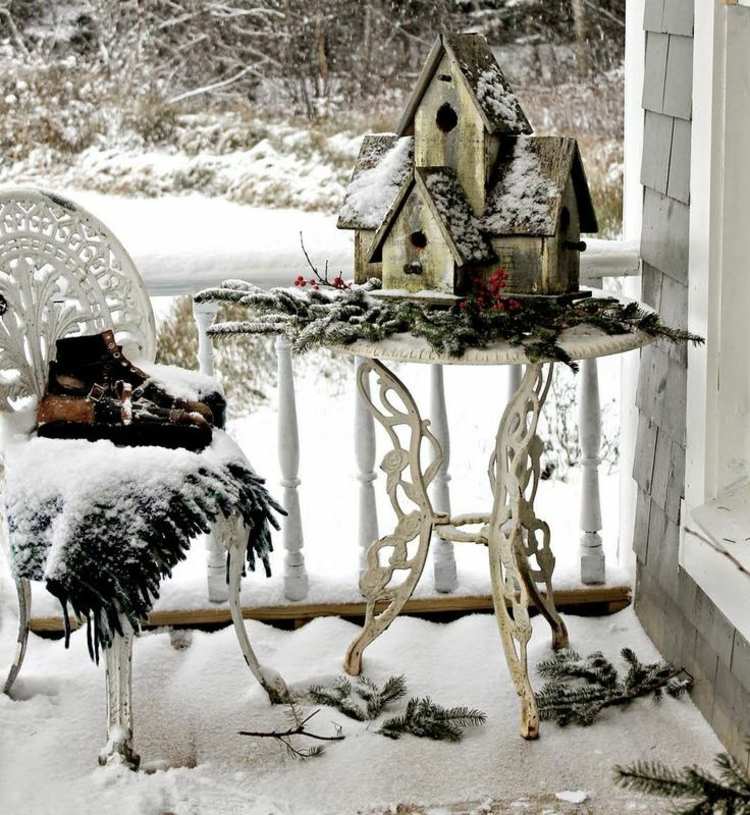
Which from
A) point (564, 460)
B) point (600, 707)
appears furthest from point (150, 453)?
point (564, 460)

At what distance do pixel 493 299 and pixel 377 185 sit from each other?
0.38 meters

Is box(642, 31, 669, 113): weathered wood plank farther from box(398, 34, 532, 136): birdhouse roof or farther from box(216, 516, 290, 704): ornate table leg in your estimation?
box(216, 516, 290, 704): ornate table leg

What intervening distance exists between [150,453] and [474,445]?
3.28 meters

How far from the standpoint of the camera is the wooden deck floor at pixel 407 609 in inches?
105

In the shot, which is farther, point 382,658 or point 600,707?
→ point 382,658

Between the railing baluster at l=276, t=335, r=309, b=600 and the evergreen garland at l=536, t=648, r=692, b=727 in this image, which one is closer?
the evergreen garland at l=536, t=648, r=692, b=727

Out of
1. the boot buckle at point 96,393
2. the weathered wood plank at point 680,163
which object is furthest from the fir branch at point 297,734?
the weathered wood plank at point 680,163

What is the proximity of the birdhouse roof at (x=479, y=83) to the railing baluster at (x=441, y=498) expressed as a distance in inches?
25.9

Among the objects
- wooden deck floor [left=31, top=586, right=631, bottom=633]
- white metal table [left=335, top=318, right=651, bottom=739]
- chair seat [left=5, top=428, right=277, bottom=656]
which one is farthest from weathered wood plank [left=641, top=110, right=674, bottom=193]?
chair seat [left=5, top=428, right=277, bottom=656]

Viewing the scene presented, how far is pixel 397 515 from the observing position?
2334 mm

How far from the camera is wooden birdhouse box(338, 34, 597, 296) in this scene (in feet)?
6.91

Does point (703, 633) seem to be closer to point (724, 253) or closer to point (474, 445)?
point (724, 253)

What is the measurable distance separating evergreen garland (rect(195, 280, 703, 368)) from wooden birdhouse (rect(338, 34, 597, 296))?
0.06 m

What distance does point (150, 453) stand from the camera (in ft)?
6.59
